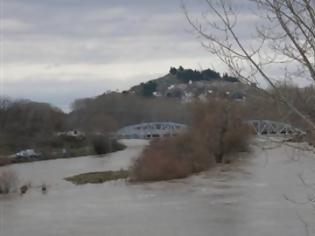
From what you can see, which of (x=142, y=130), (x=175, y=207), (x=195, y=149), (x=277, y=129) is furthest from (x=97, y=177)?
(x=142, y=130)

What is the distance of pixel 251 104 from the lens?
7.17 ft

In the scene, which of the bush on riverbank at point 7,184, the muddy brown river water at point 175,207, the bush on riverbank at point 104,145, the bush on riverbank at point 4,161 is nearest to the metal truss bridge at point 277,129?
the muddy brown river water at point 175,207

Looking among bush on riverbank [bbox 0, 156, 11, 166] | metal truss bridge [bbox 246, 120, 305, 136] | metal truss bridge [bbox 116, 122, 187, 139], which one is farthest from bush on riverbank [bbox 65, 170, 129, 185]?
metal truss bridge [bbox 116, 122, 187, 139]

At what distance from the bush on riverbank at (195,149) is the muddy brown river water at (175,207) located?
1209 millimetres

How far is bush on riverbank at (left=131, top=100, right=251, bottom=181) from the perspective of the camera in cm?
2477

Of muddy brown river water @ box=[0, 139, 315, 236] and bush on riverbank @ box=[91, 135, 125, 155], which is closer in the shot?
muddy brown river water @ box=[0, 139, 315, 236]

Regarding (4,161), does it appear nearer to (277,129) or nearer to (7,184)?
(7,184)

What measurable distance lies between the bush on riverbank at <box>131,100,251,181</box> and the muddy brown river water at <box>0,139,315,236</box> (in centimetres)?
121

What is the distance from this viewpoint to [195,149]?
90.9 ft

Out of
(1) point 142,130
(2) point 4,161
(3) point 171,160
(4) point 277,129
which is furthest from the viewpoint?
(1) point 142,130

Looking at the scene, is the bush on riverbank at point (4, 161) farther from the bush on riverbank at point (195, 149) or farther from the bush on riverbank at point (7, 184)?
the bush on riverbank at point (7, 184)

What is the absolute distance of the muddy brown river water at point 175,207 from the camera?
13.1m

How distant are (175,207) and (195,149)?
1152 centimetres

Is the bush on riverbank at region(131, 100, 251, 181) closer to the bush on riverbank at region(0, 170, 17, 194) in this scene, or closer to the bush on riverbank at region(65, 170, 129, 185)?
the bush on riverbank at region(65, 170, 129, 185)
